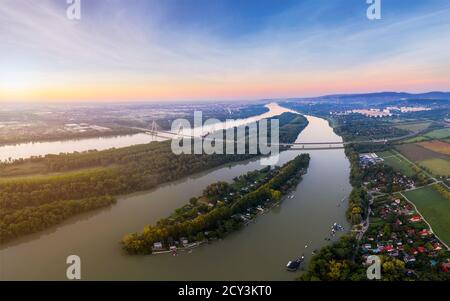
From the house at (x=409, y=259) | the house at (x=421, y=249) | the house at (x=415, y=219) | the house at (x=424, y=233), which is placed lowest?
the house at (x=409, y=259)

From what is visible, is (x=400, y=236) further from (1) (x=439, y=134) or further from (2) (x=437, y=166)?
(1) (x=439, y=134)

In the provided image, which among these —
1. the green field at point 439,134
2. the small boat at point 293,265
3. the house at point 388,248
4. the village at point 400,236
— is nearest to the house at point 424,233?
the village at point 400,236

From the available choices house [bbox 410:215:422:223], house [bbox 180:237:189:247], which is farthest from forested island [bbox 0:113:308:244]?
house [bbox 410:215:422:223]

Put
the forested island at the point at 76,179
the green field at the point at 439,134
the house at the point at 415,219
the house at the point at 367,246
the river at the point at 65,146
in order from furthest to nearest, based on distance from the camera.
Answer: the green field at the point at 439,134, the river at the point at 65,146, the house at the point at 415,219, the forested island at the point at 76,179, the house at the point at 367,246

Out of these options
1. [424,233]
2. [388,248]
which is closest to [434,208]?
[424,233]

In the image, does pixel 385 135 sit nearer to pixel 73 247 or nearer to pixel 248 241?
pixel 248 241

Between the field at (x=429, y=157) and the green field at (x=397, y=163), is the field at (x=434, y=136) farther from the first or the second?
the green field at (x=397, y=163)
